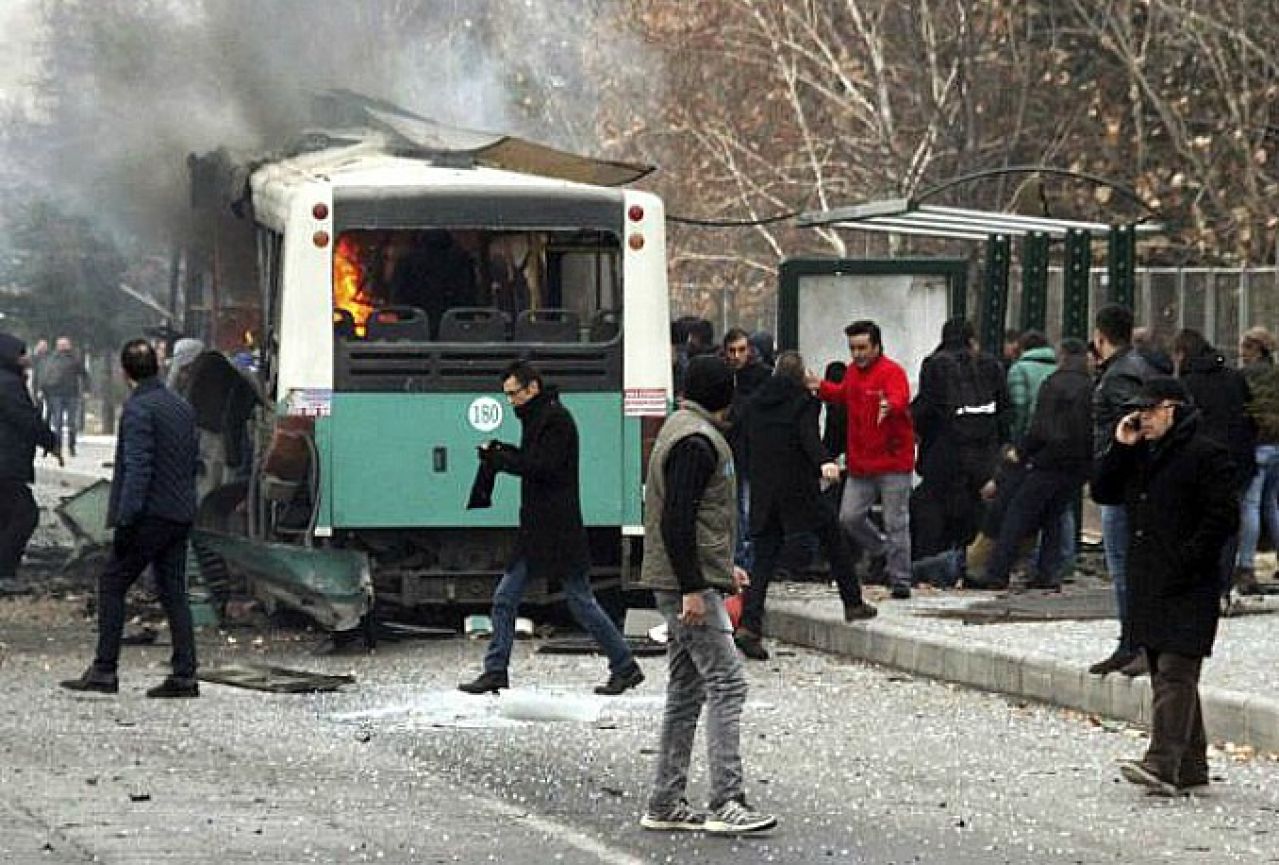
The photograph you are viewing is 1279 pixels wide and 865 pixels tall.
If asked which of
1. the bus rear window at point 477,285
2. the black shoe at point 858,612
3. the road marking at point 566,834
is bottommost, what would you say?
the road marking at point 566,834

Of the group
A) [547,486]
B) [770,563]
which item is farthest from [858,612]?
[547,486]

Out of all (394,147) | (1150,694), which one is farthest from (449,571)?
(1150,694)

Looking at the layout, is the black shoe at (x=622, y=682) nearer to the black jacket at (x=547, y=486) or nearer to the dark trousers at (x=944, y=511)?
the black jacket at (x=547, y=486)

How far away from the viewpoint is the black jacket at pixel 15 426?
2061 centimetres

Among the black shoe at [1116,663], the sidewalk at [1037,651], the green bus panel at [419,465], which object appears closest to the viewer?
the sidewalk at [1037,651]

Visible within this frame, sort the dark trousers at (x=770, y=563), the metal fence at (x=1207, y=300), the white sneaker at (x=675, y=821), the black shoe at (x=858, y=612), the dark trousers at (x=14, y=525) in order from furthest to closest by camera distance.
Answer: the metal fence at (x=1207, y=300)
the dark trousers at (x=14, y=525)
the black shoe at (x=858, y=612)
the dark trousers at (x=770, y=563)
the white sneaker at (x=675, y=821)

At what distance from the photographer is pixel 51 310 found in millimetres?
46625

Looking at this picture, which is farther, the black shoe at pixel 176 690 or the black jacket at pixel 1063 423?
the black jacket at pixel 1063 423

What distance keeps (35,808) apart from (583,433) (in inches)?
311

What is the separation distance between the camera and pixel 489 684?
1495cm

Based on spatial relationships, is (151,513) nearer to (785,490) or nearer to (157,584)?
(157,584)

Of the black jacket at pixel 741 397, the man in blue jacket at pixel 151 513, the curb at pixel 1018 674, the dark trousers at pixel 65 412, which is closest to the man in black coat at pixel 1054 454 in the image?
the black jacket at pixel 741 397

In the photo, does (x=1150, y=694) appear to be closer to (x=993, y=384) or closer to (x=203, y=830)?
(x=203, y=830)

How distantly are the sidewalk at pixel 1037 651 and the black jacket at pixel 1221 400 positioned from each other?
0.98 m
